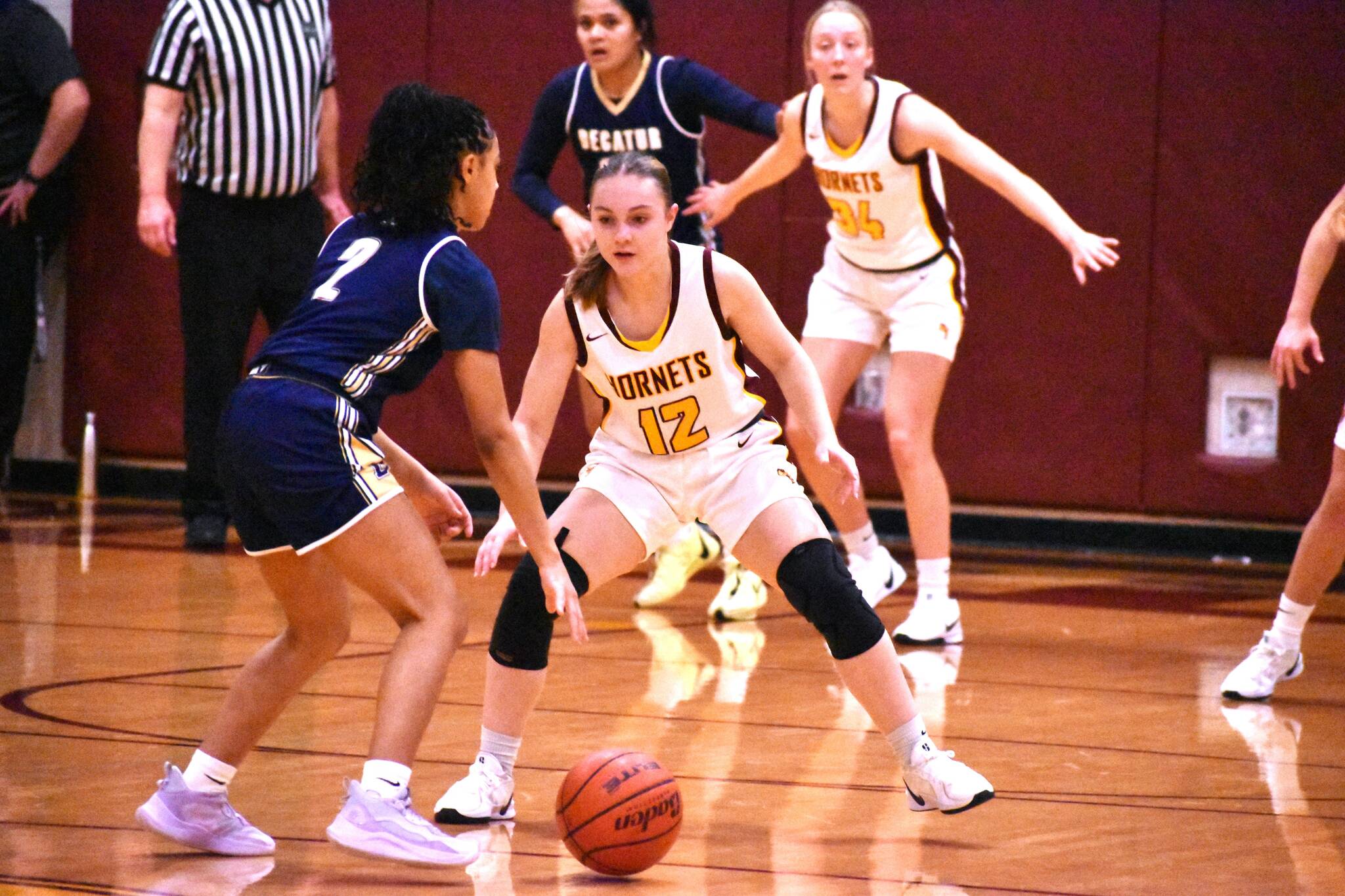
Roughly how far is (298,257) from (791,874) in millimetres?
4834

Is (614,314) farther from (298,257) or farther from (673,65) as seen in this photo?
(298,257)

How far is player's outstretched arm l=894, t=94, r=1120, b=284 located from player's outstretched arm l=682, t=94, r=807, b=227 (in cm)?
45

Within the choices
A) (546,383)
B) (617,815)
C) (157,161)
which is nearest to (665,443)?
(546,383)

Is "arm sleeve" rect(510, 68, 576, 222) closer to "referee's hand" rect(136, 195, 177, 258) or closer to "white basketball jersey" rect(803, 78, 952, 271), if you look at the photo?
"white basketball jersey" rect(803, 78, 952, 271)

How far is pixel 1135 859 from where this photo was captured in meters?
3.36

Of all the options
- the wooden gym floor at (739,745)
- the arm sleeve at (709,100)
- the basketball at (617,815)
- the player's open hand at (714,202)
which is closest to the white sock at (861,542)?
the wooden gym floor at (739,745)

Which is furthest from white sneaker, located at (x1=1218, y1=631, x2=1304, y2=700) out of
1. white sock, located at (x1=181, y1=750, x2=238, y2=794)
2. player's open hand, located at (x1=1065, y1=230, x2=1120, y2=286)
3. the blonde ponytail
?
white sock, located at (x1=181, y1=750, x2=238, y2=794)

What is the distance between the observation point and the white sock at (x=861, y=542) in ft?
20.6

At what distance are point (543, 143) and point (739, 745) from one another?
3065 mm

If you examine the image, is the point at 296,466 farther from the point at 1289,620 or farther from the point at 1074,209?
the point at 1074,209

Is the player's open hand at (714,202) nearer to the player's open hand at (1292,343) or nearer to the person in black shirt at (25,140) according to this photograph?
the player's open hand at (1292,343)

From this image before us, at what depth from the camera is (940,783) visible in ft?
11.6

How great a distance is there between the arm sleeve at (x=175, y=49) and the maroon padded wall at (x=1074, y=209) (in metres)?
2.13

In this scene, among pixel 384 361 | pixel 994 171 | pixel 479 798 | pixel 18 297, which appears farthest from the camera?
pixel 18 297
